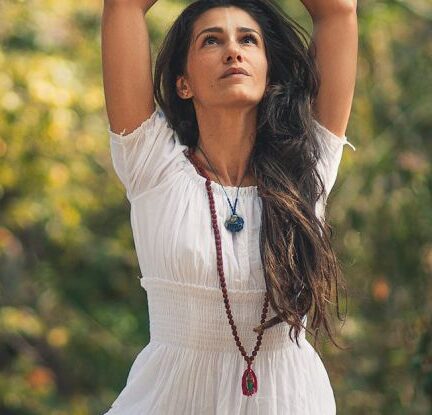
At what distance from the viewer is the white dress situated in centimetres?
307

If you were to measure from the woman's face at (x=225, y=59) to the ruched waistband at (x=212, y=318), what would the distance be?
47 centimetres

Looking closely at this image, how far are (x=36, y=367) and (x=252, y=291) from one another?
4.86 meters

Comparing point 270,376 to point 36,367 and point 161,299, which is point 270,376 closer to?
point 161,299

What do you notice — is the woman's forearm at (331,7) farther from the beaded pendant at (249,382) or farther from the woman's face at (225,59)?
the beaded pendant at (249,382)

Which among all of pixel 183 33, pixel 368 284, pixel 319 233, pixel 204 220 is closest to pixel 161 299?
pixel 204 220

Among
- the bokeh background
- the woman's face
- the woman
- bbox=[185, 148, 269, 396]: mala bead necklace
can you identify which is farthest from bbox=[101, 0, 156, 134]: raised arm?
the bokeh background

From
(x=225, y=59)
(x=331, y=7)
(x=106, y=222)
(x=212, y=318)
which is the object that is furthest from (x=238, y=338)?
(x=106, y=222)

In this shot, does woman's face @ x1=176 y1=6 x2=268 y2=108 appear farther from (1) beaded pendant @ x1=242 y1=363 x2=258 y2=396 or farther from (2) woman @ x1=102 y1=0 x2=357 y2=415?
(1) beaded pendant @ x1=242 y1=363 x2=258 y2=396

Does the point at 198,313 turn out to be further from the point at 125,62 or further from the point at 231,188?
the point at 125,62

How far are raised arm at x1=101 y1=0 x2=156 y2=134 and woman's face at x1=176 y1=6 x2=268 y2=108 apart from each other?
0.43 feet

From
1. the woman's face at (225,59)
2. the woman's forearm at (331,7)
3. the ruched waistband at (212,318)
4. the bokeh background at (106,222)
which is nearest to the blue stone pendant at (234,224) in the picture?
the ruched waistband at (212,318)

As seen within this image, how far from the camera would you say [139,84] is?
316 centimetres

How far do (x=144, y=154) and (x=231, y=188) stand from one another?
0.23 m

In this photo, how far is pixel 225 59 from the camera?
3.16 meters
